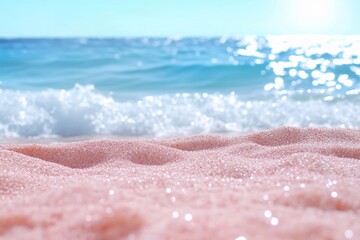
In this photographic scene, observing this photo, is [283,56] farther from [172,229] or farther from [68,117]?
[172,229]

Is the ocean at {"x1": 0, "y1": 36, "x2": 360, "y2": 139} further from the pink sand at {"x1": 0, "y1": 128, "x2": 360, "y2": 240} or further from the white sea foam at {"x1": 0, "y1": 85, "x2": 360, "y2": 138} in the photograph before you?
the pink sand at {"x1": 0, "y1": 128, "x2": 360, "y2": 240}

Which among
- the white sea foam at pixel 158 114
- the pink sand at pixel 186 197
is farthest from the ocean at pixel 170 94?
the pink sand at pixel 186 197

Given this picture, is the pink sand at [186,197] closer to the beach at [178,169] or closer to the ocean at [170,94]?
the beach at [178,169]

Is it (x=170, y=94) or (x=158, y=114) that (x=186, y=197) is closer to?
(x=158, y=114)

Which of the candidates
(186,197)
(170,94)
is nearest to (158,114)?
(170,94)

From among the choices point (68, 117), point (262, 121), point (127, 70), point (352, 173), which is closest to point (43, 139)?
point (68, 117)

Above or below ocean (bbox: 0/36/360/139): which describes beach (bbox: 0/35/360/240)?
Result: above

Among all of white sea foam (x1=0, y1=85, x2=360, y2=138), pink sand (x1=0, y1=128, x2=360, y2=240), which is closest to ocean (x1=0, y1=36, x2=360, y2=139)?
white sea foam (x1=0, y1=85, x2=360, y2=138)
